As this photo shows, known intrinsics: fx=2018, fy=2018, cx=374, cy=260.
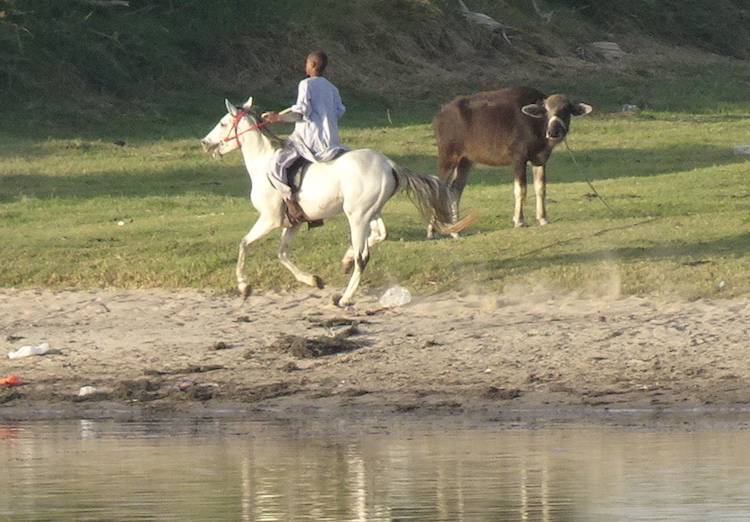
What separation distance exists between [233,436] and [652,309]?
159 inches

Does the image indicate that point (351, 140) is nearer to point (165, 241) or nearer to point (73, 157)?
point (73, 157)

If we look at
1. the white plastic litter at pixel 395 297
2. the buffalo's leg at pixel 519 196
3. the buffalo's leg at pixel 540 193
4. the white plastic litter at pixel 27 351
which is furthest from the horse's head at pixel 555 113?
the white plastic litter at pixel 27 351

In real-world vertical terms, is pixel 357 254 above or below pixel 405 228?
below

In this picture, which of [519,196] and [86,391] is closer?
[86,391]

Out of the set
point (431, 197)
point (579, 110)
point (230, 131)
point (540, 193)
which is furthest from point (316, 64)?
point (579, 110)

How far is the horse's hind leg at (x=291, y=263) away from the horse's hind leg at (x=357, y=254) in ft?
0.98

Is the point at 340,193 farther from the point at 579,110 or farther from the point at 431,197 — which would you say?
the point at 579,110

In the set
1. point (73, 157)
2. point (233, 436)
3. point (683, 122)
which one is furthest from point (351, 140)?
point (233, 436)

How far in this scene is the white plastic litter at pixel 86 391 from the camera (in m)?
12.8

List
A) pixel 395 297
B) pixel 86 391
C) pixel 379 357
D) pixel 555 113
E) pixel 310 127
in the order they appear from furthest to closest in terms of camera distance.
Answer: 1. pixel 555 113
2. pixel 395 297
3. pixel 310 127
4. pixel 379 357
5. pixel 86 391

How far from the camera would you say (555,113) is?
1778 cm

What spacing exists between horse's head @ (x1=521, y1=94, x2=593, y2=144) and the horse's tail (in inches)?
94.5

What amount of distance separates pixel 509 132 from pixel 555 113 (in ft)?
1.70

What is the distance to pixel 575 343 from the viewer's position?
1349 centimetres
